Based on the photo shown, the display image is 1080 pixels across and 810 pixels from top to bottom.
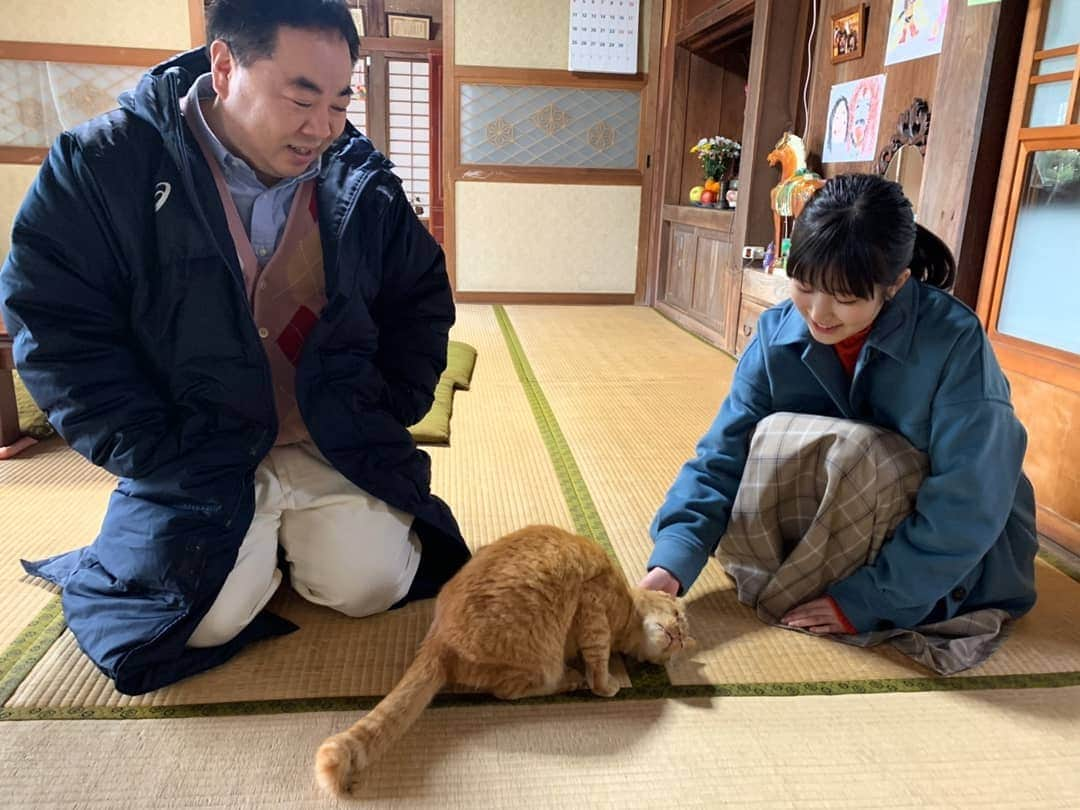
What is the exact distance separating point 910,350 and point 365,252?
3.17 feet

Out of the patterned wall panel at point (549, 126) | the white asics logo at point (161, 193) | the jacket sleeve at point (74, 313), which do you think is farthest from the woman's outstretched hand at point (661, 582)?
the patterned wall panel at point (549, 126)

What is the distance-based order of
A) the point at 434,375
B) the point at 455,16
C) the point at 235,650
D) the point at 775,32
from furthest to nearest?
the point at 455,16 < the point at 775,32 < the point at 434,375 < the point at 235,650

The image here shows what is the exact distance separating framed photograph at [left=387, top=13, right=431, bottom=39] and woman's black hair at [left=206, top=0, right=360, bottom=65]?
17.5 ft

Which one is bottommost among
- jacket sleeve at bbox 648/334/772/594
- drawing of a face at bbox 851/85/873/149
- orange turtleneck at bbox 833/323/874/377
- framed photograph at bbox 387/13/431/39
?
jacket sleeve at bbox 648/334/772/594

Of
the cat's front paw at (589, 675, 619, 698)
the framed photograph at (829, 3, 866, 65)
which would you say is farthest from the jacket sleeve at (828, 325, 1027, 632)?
the framed photograph at (829, 3, 866, 65)

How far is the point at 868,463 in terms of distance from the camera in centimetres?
141

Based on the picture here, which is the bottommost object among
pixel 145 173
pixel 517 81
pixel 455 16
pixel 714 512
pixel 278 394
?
pixel 714 512

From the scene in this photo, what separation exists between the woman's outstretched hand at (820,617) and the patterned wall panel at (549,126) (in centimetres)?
431

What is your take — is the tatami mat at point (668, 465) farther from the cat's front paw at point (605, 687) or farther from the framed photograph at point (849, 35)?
the framed photograph at point (849, 35)

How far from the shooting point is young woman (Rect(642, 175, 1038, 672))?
1.30 meters

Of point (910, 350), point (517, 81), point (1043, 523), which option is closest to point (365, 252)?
point (910, 350)

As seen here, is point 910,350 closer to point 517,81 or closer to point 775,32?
point 775,32

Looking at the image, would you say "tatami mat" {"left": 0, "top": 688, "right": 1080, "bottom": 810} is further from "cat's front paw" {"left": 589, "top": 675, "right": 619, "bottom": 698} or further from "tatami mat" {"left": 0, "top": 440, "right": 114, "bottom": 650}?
"tatami mat" {"left": 0, "top": 440, "right": 114, "bottom": 650}

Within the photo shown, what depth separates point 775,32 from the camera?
3.47 metres
